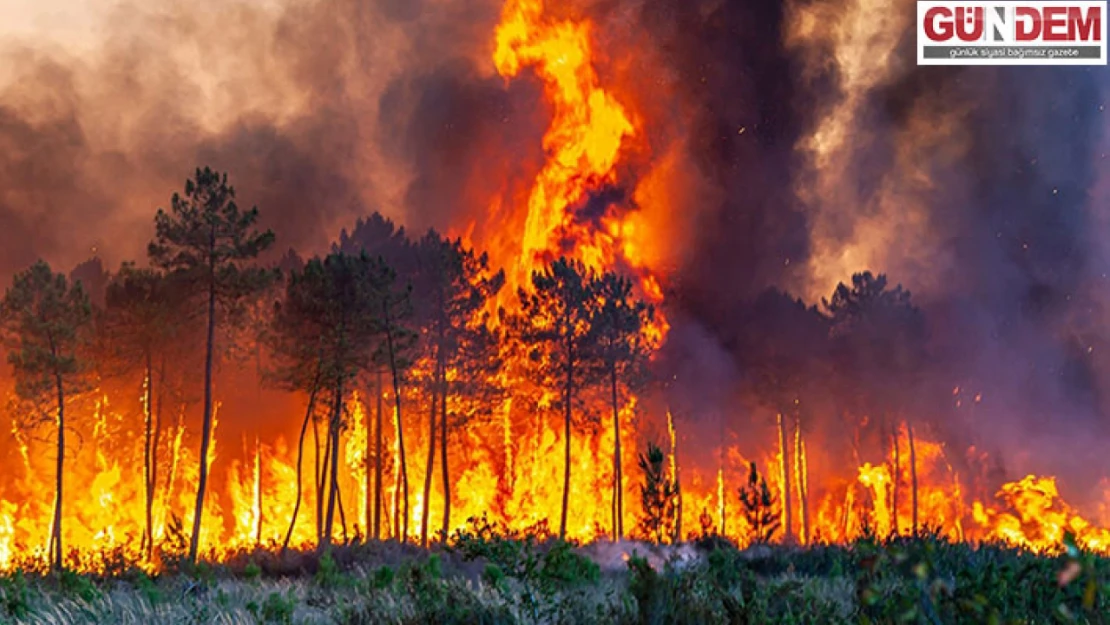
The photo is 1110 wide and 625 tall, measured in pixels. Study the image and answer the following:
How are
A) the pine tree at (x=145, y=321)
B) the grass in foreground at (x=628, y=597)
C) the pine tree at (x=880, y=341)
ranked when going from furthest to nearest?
the pine tree at (x=880, y=341)
the pine tree at (x=145, y=321)
the grass in foreground at (x=628, y=597)

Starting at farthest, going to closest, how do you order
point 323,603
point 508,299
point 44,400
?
point 508,299 < point 44,400 < point 323,603

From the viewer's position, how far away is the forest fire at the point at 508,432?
40000mm

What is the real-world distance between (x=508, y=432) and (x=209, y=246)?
34.1m

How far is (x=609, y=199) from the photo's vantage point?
77.7 meters

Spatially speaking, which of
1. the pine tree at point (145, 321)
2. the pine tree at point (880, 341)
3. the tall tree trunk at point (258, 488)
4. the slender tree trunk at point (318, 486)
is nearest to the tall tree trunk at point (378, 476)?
the slender tree trunk at point (318, 486)

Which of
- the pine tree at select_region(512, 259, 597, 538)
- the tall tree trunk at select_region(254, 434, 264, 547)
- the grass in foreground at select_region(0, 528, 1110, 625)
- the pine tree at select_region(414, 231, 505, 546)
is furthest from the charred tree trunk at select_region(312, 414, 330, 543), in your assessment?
the grass in foreground at select_region(0, 528, 1110, 625)

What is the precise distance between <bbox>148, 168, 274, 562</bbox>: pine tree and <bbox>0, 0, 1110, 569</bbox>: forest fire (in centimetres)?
387

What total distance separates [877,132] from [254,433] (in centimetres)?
6208

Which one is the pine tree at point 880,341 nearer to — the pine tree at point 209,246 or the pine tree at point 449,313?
the pine tree at point 449,313

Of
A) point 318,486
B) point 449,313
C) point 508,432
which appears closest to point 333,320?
point 449,313

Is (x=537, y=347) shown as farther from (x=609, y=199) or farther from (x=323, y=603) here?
(x=609, y=199)

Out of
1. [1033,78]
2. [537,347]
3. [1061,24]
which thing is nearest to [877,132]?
[1033,78]

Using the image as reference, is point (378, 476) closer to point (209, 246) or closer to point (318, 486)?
point (318, 486)

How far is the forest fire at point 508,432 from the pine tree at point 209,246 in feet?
12.7
